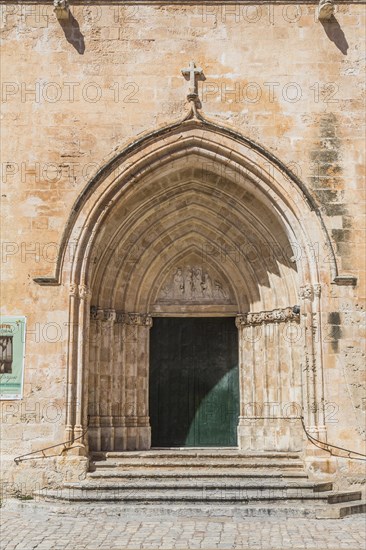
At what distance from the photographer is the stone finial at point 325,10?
30.9 ft

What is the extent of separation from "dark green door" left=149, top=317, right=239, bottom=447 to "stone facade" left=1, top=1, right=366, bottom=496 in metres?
0.39

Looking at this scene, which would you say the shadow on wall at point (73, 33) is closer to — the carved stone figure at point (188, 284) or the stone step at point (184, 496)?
the carved stone figure at point (188, 284)

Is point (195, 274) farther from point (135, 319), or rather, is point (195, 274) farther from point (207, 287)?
point (135, 319)

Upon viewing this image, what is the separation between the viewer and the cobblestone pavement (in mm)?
6508

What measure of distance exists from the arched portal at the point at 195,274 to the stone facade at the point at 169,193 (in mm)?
28

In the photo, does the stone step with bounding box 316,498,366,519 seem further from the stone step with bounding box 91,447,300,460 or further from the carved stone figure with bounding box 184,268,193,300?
the carved stone figure with bounding box 184,268,193,300

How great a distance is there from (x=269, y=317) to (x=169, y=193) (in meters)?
2.34

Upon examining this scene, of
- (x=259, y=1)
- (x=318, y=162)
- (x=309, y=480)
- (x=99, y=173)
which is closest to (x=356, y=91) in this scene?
(x=318, y=162)

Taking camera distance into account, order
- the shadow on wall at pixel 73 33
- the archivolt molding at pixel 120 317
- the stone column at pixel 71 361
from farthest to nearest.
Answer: the archivolt molding at pixel 120 317 → the shadow on wall at pixel 73 33 → the stone column at pixel 71 361

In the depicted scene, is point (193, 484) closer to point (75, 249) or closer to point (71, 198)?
point (75, 249)

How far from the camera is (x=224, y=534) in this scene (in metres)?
6.96

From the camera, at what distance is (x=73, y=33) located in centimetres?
965

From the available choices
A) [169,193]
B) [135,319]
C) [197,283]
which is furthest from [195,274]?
[169,193]

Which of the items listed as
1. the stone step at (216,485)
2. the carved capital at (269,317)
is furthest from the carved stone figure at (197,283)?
the stone step at (216,485)
